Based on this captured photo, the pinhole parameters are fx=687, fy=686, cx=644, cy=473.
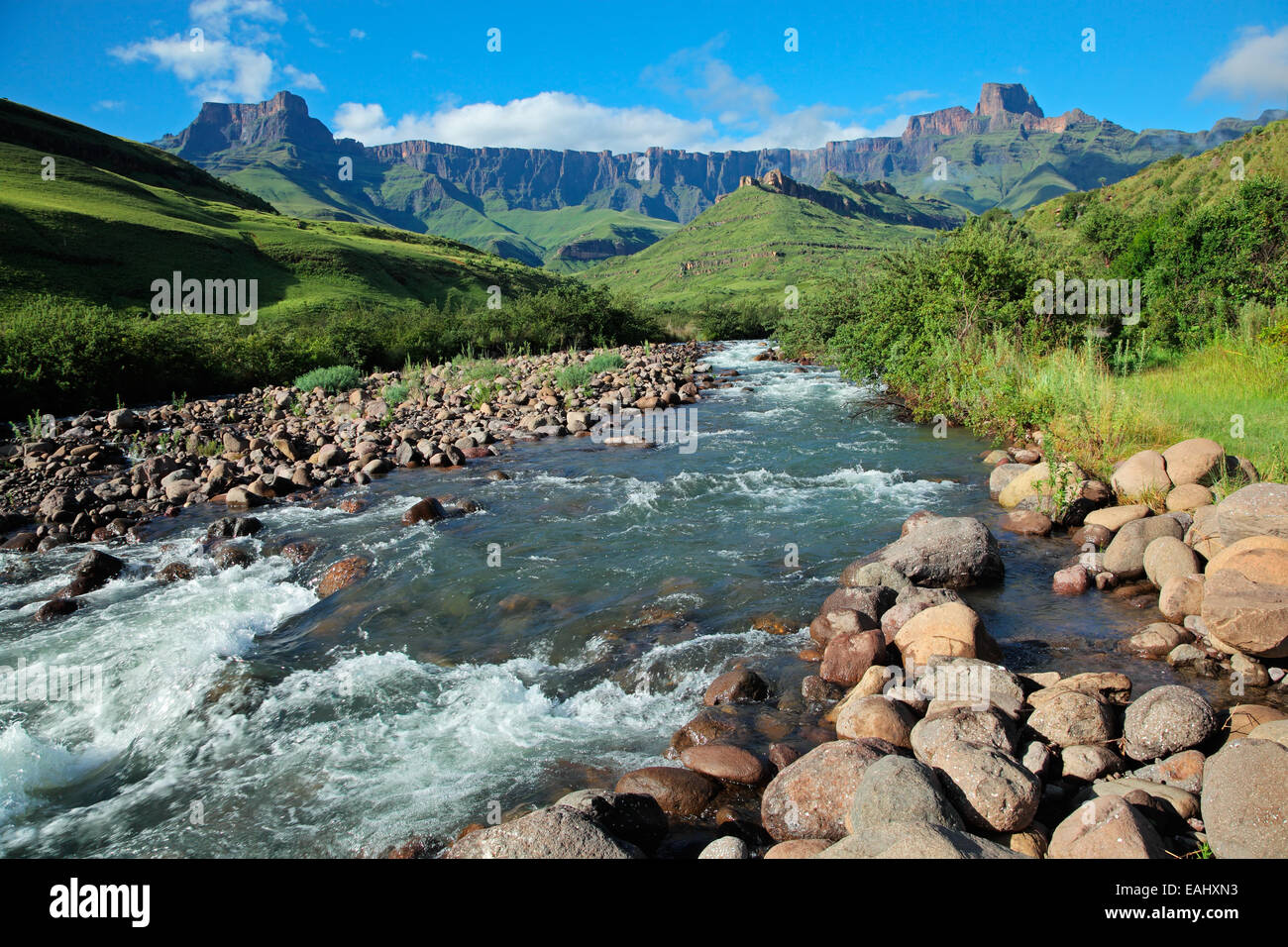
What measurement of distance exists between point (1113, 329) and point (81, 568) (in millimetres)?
25063

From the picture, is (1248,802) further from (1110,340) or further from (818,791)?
(1110,340)

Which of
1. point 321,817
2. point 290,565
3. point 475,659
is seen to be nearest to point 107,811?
point 321,817

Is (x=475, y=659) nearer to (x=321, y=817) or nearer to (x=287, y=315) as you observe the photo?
(x=321, y=817)

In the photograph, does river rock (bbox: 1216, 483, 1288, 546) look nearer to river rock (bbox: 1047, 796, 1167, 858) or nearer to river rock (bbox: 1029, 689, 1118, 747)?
river rock (bbox: 1029, 689, 1118, 747)

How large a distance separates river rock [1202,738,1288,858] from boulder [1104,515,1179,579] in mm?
4872

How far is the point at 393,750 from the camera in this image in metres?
6.20

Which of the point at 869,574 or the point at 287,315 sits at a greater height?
the point at 287,315

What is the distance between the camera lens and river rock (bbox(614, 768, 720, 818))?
5.24 m

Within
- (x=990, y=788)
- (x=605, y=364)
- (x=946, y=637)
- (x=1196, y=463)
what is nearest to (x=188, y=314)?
(x=605, y=364)

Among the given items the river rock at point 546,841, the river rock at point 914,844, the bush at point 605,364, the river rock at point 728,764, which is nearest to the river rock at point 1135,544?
the river rock at point 728,764

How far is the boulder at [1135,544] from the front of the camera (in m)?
8.62

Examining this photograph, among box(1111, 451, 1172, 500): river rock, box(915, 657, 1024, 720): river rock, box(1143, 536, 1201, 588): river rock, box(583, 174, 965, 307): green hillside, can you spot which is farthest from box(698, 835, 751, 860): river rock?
box(583, 174, 965, 307): green hillside

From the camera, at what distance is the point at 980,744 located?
16.2 ft

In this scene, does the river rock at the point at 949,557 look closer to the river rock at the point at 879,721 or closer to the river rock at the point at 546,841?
the river rock at the point at 879,721
